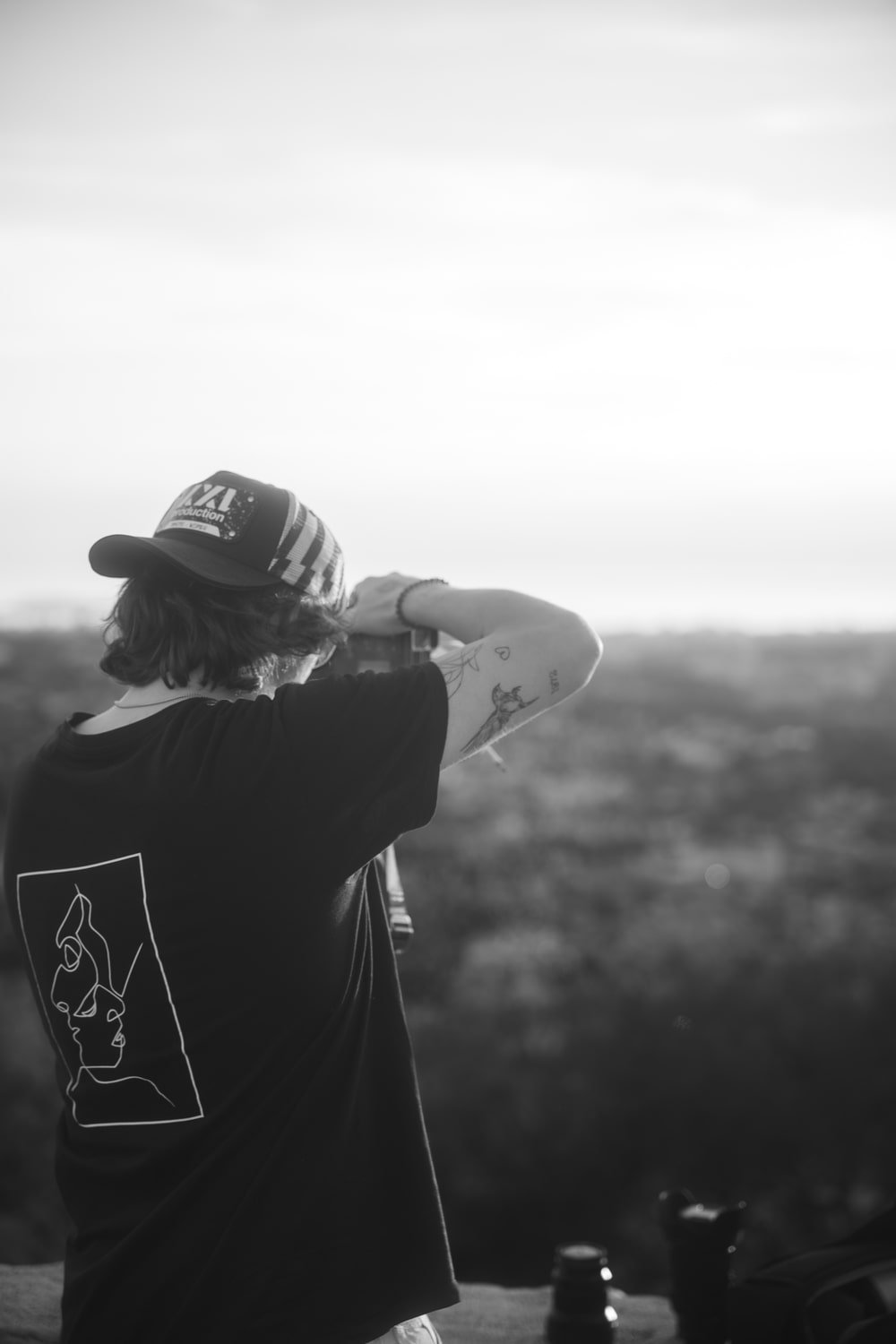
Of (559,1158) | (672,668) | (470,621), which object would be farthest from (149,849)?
(672,668)

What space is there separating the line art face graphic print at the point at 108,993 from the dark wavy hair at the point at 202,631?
0.26 meters

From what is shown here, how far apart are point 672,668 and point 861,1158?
929 cm

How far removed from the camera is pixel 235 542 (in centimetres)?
142

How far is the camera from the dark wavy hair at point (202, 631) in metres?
1.39

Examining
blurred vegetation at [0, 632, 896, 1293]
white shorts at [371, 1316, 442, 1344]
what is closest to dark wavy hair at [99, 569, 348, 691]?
white shorts at [371, 1316, 442, 1344]

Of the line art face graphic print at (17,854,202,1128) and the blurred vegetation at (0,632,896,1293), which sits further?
the blurred vegetation at (0,632,896,1293)

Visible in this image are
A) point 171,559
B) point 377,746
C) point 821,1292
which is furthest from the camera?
point 821,1292

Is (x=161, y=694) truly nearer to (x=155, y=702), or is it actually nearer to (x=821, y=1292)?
(x=155, y=702)

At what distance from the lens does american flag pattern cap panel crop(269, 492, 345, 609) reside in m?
1.44

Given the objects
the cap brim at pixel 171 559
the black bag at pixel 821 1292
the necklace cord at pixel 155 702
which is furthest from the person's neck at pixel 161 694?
the black bag at pixel 821 1292

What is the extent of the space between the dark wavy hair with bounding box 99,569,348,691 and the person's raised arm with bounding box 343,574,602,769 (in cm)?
24

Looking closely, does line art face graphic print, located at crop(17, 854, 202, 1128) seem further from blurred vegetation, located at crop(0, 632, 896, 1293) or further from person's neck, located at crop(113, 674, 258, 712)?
blurred vegetation, located at crop(0, 632, 896, 1293)

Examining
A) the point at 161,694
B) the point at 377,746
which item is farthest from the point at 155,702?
the point at 377,746

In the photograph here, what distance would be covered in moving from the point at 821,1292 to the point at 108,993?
1.82 m
